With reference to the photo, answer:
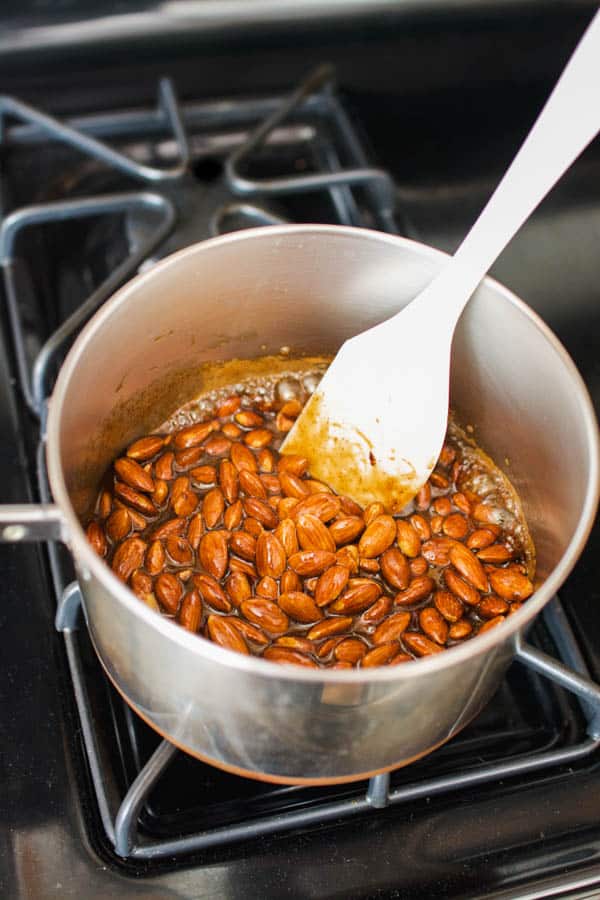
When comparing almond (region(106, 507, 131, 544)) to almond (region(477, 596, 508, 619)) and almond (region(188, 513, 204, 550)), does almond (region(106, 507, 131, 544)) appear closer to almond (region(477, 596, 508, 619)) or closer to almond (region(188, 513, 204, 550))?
almond (region(188, 513, 204, 550))

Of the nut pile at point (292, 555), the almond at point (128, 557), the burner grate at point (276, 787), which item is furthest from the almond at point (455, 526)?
the almond at point (128, 557)

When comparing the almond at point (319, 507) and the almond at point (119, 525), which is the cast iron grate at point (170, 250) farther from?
the almond at point (319, 507)

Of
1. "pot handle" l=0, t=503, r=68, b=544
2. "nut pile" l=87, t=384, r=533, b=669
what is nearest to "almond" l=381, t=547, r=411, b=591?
"nut pile" l=87, t=384, r=533, b=669

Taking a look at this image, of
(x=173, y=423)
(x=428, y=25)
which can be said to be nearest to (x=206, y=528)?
(x=173, y=423)

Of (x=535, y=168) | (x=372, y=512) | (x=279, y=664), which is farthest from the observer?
(x=372, y=512)

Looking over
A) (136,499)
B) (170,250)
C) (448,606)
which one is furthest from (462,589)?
(170,250)

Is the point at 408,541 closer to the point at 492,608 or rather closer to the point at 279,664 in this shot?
the point at 492,608
